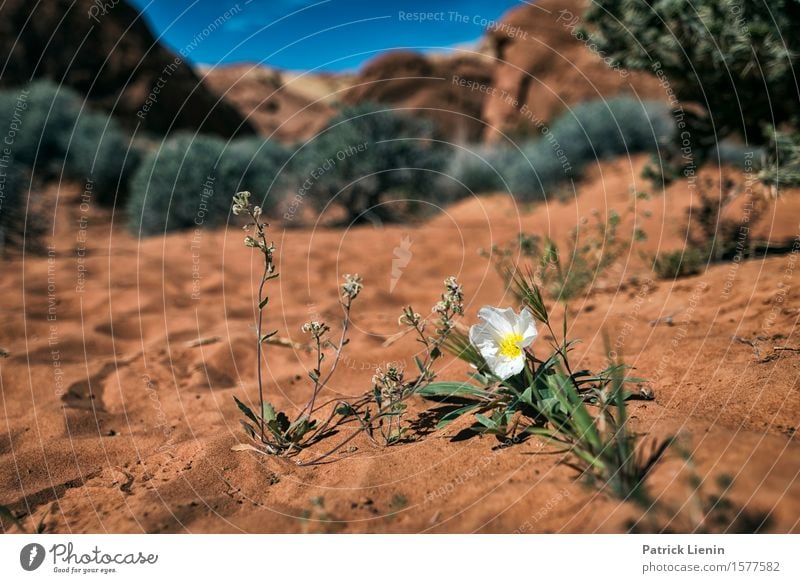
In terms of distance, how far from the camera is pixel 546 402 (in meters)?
2.00

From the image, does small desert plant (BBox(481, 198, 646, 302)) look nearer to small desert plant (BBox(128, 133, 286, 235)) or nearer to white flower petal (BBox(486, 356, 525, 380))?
white flower petal (BBox(486, 356, 525, 380))

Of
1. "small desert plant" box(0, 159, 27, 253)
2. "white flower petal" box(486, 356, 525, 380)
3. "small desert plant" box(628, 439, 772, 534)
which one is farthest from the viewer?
"small desert plant" box(0, 159, 27, 253)

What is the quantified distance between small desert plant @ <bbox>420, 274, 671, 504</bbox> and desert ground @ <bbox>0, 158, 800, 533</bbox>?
0.06m

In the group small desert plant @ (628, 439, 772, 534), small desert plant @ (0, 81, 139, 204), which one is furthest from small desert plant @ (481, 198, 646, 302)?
small desert plant @ (0, 81, 139, 204)

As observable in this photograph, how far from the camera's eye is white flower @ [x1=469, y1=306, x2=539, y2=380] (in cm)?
217

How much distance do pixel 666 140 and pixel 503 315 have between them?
428cm

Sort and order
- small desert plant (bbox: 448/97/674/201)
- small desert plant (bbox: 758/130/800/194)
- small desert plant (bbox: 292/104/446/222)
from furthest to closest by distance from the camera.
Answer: small desert plant (bbox: 448/97/674/201) → small desert plant (bbox: 292/104/446/222) → small desert plant (bbox: 758/130/800/194)

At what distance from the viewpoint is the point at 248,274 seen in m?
5.69

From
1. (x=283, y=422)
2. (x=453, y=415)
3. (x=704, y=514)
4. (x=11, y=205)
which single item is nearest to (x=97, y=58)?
(x=11, y=205)

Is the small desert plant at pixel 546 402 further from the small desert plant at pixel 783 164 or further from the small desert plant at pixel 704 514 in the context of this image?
the small desert plant at pixel 783 164

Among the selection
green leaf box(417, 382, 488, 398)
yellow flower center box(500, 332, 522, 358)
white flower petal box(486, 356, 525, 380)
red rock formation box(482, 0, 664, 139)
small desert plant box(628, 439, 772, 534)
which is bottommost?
small desert plant box(628, 439, 772, 534)

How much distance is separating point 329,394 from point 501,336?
3.59ft

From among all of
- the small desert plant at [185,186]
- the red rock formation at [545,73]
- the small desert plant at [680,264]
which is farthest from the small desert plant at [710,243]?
the red rock formation at [545,73]

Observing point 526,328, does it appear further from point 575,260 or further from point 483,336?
point 575,260
